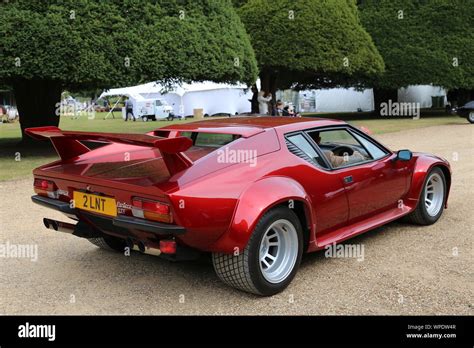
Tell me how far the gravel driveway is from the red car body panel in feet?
1.10

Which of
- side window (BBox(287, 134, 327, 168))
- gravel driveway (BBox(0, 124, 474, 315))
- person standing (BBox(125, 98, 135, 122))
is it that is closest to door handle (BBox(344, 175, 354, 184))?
side window (BBox(287, 134, 327, 168))

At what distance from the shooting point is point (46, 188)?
3.96 meters

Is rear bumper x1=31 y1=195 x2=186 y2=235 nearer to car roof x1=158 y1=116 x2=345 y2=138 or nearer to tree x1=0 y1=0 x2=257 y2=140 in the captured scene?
car roof x1=158 y1=116 x2=345 y2=138

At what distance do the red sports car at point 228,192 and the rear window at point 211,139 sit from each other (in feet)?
0.04

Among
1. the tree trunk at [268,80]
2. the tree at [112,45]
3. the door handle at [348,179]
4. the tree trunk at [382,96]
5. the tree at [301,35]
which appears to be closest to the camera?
the door handle at [348,179]

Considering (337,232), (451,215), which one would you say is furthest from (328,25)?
(337,232)

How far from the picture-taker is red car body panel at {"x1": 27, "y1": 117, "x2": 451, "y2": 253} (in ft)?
10.6

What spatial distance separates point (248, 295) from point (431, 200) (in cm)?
288

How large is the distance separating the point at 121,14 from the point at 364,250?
33.8 ft

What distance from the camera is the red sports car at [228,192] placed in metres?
3.25

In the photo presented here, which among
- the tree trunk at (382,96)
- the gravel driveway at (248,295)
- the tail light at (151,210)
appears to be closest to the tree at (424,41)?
the tree trunk at (382,96)

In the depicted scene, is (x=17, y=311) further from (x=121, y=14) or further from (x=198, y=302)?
(x=121, y=14)

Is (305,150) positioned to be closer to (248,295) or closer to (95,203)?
(248,295)

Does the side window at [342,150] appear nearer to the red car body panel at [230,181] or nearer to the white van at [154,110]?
the red car body panel at [230,181]
